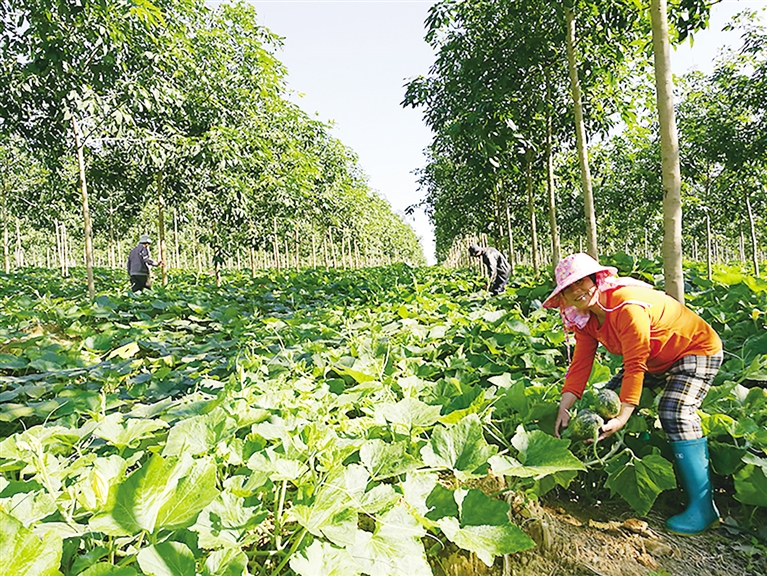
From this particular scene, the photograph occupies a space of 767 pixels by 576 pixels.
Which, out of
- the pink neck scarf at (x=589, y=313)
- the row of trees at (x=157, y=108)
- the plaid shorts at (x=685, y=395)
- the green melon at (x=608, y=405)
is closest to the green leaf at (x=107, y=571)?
the green melon at (x=608, y=405)

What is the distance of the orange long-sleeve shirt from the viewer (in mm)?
2266

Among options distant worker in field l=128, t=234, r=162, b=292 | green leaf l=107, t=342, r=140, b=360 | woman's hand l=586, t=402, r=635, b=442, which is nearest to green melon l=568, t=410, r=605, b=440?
woman's hand l=586, t=402, r=635, b=442

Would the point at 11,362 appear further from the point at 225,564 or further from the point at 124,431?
the point at 225,564

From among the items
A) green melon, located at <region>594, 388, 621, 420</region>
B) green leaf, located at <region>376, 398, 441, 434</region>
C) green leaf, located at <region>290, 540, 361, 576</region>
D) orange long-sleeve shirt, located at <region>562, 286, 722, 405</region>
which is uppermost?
orange long-sleeve shirt, located at <region>562, 286, 722, 405</region>

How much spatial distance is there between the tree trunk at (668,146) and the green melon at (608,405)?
1665 millimetres

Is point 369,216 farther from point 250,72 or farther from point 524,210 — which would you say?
point 250,72

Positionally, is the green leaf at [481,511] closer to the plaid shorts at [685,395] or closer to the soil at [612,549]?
the soil at [612,549]

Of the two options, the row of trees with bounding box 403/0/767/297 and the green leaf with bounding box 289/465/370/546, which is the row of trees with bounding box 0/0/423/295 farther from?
the green leaf with bounding box 289/465/370/546

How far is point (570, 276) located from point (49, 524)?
7.03 feet

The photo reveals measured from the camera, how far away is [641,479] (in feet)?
7.04

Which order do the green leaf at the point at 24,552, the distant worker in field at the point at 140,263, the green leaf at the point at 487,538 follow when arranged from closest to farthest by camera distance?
the green leaf at the point at 24,552 → the green leaf at the point at 487,538 → the distant worker in field at the point at 140,263

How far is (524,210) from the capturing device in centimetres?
1694

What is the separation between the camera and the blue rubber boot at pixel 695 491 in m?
2.19

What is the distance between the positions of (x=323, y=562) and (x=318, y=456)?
0.49m
